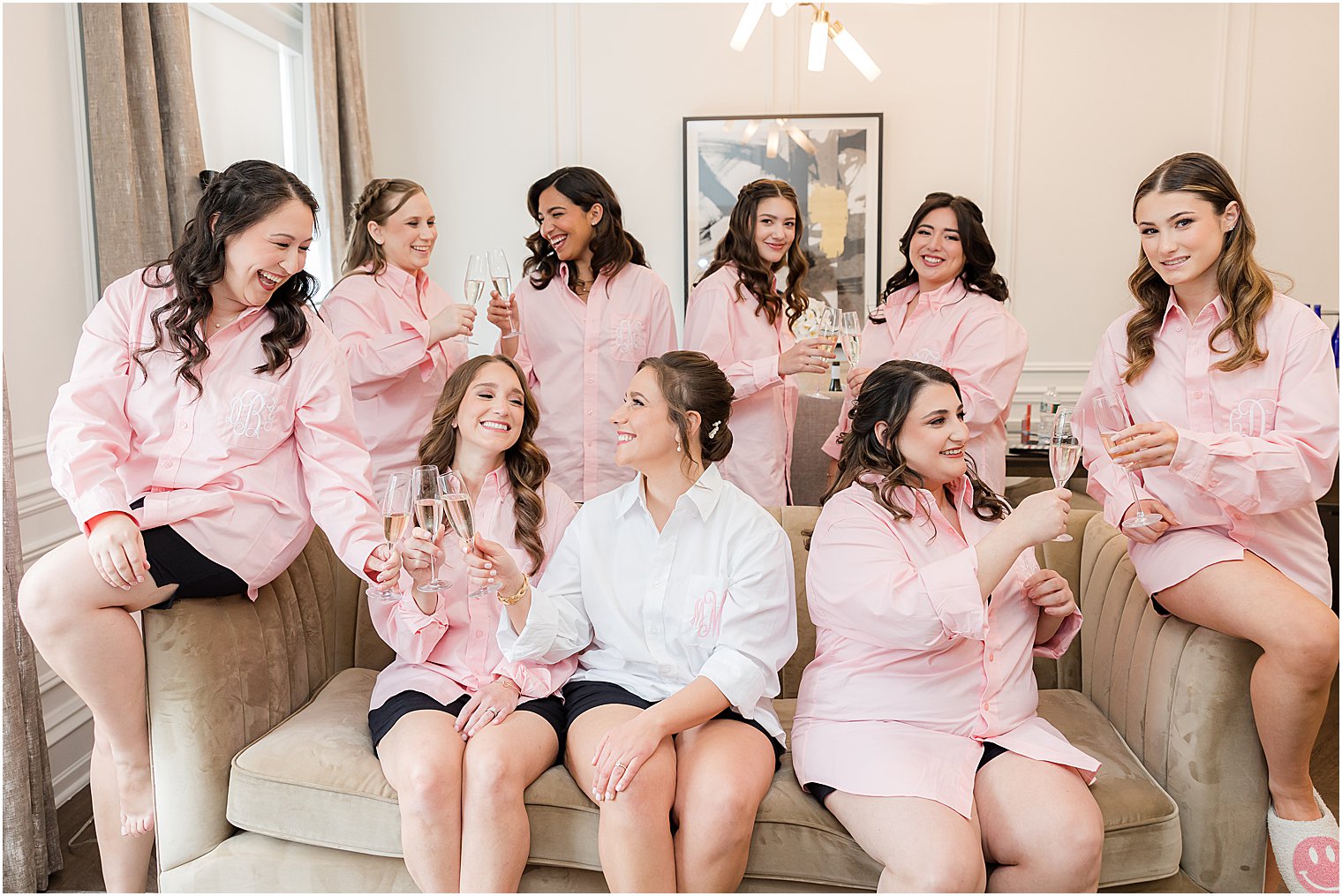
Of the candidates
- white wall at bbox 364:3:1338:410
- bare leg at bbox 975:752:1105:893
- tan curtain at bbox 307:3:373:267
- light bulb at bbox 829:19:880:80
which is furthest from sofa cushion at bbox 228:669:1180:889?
white wall at bbox 364:3:1338:410

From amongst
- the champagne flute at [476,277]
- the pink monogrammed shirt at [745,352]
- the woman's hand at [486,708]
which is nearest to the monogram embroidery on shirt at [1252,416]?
the pink monogrammed shirt at [745,352]

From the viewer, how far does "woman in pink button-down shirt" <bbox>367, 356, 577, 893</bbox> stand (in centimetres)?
200

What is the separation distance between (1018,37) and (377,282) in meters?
3.67

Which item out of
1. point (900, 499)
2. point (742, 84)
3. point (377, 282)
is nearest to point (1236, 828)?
point (900, 499)

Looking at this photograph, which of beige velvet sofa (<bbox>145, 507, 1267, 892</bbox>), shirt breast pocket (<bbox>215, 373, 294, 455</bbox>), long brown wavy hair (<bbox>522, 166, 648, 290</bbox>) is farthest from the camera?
long brown wavy hair (<bbox>522, 166, 648, 290</bbox>)

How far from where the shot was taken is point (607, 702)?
2215mm

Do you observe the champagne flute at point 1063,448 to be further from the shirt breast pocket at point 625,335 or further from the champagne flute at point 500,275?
the shirt breast pocket at point 625,335

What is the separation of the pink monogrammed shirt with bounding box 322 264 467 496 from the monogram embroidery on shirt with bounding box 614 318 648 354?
0.54m

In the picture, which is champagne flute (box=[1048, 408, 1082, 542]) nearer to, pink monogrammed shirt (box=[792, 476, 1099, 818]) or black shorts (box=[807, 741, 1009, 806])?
pink monogrammed shirt (box=[792, 476, 1099, 818])

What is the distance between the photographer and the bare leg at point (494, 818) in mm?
1986

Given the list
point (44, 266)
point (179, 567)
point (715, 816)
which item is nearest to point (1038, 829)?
point (715, 816)

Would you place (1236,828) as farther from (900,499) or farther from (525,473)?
(525,473)

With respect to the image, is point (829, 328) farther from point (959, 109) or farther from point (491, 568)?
point (959, 109)

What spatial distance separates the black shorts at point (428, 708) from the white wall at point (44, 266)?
4.49 ft
